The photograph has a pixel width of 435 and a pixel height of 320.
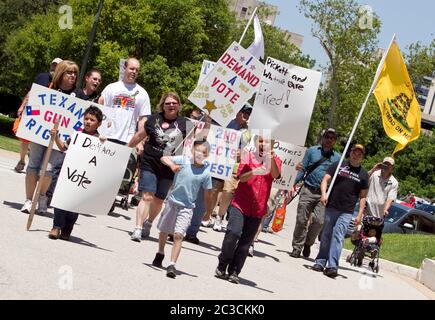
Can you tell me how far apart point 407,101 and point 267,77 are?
2.26 meters

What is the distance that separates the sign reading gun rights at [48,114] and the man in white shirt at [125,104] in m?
1.30

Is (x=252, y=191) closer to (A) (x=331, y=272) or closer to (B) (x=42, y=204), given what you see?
(B) (x=42, y=204)

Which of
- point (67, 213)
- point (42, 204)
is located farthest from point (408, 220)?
point (67, 213)

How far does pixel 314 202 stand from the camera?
15086mm

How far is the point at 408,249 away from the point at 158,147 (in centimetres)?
906

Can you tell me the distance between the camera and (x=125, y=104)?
13.3 m

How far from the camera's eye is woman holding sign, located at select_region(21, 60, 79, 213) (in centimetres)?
1191

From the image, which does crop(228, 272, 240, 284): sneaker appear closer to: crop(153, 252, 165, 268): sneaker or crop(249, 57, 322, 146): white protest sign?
crop(153, 252, 165, 268): sneaker

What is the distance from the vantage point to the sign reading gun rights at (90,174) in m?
10.4

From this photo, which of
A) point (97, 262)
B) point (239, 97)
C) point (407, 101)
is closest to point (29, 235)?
point (97, 262)

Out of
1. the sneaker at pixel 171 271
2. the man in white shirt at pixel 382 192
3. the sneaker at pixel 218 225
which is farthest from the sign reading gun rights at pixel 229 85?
the sneaker at pixel 171 271

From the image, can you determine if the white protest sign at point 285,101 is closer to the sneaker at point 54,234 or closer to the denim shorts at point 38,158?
the denim shorts at point 38,158

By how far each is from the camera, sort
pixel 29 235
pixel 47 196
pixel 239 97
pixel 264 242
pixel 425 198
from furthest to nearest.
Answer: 1. pixel 425 198
2. pixel 264 242
3. pixel 239 97
4. pixel 47 196
5. pixel 29 235
